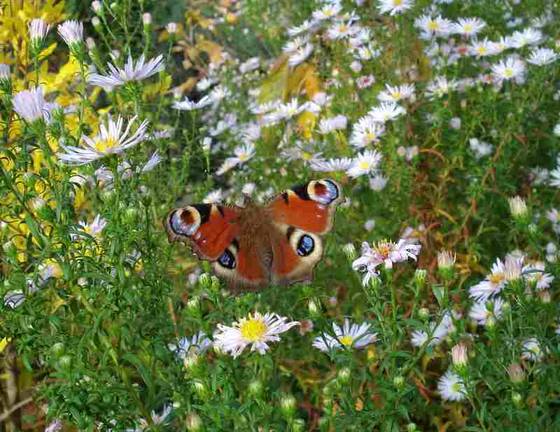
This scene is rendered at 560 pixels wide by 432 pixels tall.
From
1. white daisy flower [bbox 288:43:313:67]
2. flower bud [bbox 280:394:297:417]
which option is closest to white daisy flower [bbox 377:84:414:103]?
white daisy flower [bbox 288:43:313:67]

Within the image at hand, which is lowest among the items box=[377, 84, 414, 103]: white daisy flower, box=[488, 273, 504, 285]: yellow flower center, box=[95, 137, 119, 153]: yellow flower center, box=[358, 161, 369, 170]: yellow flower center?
box=[358, 161, 369, 170]: yellow flower center

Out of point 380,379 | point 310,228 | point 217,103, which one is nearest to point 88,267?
point 310,228

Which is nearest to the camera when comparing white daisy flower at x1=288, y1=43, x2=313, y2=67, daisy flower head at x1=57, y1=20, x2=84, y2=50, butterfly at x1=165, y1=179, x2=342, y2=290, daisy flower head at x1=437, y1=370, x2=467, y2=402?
butterfly at x1=165, y1=179, x2=342, y2=290

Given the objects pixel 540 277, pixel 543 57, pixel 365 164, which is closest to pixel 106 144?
pixel 540 277

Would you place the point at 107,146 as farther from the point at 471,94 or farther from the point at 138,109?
the point at 471,94

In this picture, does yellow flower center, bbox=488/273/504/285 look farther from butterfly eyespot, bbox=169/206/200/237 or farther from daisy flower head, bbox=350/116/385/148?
daisy flower head, bbox=350/116/385/148

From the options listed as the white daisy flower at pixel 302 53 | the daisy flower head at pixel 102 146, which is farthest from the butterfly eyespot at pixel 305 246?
the white daisy flower at pixel 302 53
